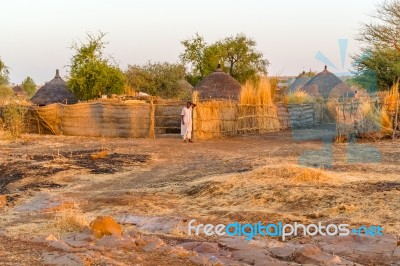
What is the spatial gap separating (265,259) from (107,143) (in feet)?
41.0

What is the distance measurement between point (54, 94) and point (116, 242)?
2224cm

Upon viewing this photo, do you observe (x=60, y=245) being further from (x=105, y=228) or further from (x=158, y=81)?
(x=158, y=81)

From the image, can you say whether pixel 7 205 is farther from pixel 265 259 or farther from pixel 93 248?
pixel 265 259

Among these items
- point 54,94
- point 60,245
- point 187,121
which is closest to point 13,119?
point 187,121

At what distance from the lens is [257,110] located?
21.4 metres

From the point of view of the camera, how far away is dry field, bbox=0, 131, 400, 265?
661 centimetres

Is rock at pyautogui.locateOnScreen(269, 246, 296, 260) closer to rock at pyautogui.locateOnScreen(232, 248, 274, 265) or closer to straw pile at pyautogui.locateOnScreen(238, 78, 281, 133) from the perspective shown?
rock at pyautogui.locateOnScreen(232, 248, 274, 265)

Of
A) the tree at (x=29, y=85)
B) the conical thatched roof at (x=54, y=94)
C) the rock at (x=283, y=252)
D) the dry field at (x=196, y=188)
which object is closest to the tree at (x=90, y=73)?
the conical thatched roof at (x=54, y=94)

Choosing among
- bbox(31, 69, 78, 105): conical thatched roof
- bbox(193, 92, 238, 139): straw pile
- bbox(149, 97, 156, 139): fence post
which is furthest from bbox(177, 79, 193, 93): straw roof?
bbox(149, 97, 156, 139): fence post

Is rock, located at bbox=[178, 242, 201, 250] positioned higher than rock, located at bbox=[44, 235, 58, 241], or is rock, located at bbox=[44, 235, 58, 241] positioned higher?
rock, located at bbox=[44, 235, 58, 241]

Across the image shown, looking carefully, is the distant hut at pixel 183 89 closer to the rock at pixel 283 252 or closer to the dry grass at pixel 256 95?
the dry grass at pixel 256 95

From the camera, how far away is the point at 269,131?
72.0 feet

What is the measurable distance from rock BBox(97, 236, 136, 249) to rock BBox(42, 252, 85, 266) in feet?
1.62

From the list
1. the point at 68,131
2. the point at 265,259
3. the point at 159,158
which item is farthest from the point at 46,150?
the point at 265,259
